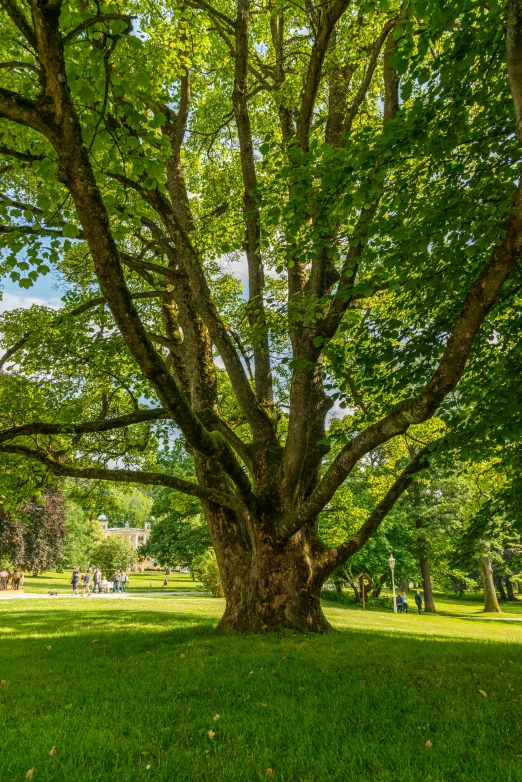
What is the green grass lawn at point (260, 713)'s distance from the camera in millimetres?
3322

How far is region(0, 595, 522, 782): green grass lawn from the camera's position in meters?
3.32

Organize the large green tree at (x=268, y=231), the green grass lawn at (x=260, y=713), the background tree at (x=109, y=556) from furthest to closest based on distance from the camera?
the background tree at (x=109, y=556) < the large green tree at (x=268, y=231) < the green grass lawn at (x=260, y=713)

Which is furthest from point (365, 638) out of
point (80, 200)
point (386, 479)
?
point (386, 479)

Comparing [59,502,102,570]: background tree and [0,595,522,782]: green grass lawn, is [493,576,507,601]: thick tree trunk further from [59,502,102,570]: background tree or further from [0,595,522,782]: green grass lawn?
[0,595,522,782]: green grass lawn

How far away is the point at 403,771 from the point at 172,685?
293cm

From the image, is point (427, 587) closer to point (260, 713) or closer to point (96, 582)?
point (96, 582)

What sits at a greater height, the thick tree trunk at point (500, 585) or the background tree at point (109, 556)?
the background tree at point (109, 556)

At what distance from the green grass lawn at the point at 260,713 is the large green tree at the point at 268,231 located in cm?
223

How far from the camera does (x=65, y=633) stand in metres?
9.79

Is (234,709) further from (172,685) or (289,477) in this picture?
(289,477)

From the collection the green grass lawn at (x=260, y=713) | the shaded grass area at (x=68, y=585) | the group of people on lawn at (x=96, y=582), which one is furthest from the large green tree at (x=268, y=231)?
the shaded grass area at (x=68, y=585)

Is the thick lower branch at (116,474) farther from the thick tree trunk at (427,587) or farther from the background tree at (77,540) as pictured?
the background tree at (77,540)

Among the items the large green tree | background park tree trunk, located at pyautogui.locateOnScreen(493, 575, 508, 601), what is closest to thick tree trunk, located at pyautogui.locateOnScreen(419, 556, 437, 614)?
background park tree trunk, located at pyautogui.locateOnScreen(493, 575, 508, 601)

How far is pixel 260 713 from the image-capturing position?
14.3 feet
